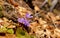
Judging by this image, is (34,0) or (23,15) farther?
(34,0)

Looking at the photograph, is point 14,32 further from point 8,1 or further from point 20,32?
point 8,1

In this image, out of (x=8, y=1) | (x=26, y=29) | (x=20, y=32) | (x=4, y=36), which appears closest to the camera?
(x=4, y=36)

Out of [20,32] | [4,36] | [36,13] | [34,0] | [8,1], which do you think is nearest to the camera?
[4,36]

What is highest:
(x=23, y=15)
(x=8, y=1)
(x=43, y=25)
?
(x=8, y=1)

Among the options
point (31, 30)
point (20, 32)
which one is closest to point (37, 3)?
point (31, 30)

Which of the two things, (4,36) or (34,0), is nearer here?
(4,36)

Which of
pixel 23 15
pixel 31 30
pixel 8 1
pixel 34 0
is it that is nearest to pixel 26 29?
pixel 31 30

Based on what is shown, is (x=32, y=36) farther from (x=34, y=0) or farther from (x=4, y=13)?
(x=34, y=0)

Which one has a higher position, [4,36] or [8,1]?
[8,1]

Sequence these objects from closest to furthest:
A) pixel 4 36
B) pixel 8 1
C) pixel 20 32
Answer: pixel 4 36 → pixel 20 32 → pixel 8 1
